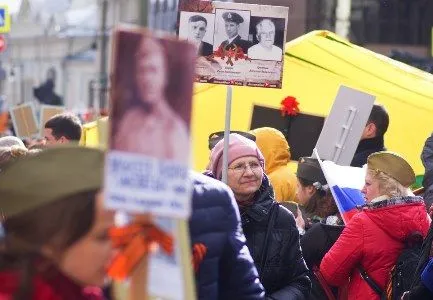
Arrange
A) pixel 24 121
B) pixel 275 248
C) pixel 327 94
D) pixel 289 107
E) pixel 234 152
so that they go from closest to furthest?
1. pixel 275 248
2. pixel 234 152
3. pixel 289 107
4. pixel 327 94
5. pixel 24 121

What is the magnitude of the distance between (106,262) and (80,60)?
168ft

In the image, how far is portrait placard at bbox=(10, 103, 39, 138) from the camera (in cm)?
1581

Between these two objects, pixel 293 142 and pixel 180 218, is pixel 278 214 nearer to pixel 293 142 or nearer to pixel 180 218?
pixel 180 218

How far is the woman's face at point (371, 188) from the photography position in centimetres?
741

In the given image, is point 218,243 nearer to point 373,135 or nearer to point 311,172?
point 311,172

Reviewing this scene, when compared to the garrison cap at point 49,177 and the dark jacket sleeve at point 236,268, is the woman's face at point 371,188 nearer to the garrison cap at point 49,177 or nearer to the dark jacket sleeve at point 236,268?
the dark jacket sleeve at point 236,268

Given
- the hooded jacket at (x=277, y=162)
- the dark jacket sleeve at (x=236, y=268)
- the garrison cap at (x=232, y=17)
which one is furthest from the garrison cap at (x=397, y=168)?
the dark jacket sleeve at (x=236, y=268)

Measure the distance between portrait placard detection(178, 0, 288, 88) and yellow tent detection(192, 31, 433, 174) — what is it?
296 cm

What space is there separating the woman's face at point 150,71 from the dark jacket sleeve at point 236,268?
1.56 m

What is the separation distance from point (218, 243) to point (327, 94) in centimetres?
667

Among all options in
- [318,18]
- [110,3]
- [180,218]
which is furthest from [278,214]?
[110,3]

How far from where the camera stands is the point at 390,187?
24.2 ft

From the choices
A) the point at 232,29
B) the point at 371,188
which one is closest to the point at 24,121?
the point at 232,29

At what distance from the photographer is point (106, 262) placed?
3365 mm
